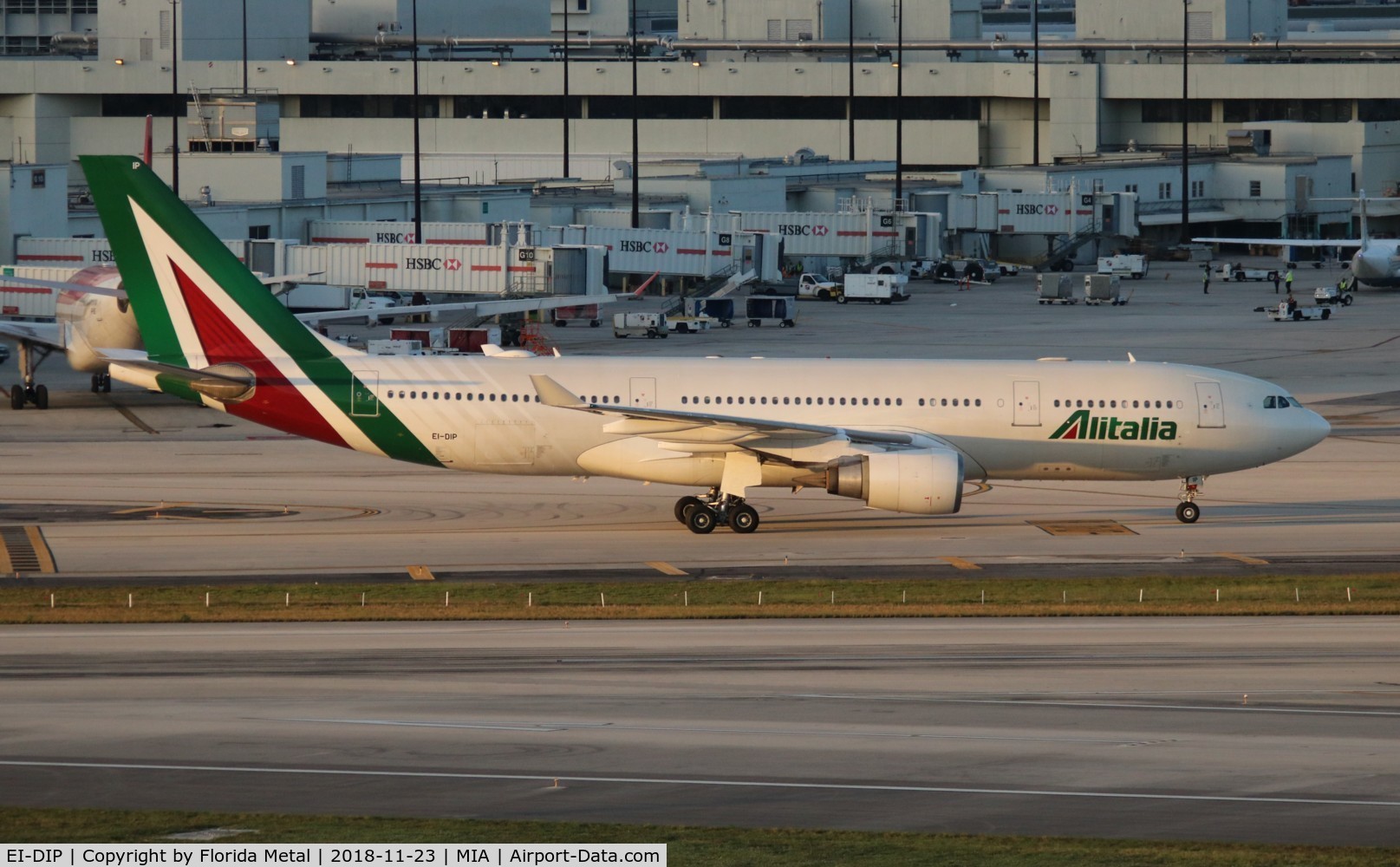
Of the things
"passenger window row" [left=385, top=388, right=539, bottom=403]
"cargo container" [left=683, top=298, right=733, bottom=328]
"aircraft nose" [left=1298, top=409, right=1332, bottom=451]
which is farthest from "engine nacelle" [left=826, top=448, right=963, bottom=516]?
"cargo container" [left=683, top=298, right=733, bottom=328]

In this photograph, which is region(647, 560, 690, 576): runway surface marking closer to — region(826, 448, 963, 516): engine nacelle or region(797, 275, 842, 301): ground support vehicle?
region(826, 448, 963, 516): engine nacelle

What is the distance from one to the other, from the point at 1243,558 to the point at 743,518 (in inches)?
437

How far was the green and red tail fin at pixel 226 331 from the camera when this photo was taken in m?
42.6

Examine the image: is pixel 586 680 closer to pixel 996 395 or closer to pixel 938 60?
pixel 996 395

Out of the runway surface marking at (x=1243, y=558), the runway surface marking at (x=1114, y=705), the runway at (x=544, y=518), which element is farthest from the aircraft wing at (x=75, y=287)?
the runway surface marking at (x=1114, y=705)

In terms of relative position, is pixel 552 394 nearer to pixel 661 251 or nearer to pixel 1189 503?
pixel 1189 503

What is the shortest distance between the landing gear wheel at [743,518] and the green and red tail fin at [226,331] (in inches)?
289

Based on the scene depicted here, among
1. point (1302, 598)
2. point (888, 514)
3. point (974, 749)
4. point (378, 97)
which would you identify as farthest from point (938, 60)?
point (974, 749)

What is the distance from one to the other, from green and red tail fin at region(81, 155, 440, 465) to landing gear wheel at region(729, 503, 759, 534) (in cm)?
734

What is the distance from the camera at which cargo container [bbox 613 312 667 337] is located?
287 ft

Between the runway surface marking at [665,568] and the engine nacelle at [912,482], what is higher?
the engine nacelle at [912,482]

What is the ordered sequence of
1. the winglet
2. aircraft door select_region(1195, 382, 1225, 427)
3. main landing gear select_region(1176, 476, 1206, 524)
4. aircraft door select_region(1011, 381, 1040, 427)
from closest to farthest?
the winglet < aircraft door select_region(1011, 381, 1040, 427) < aircraft door select_region(1195, 382, 1225, 427) < main landing gear select_region(1176, 476, 1206, 524)

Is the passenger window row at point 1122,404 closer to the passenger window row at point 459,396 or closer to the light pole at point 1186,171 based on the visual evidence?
the passenger window row at point 459,396

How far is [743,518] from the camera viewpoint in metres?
43.3
